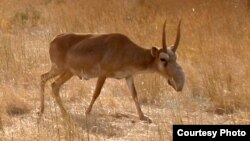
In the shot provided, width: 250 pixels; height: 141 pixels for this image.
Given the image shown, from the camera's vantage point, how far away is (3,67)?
1231 cm

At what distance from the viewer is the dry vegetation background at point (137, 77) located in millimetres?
9203

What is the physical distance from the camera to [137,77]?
11602mm

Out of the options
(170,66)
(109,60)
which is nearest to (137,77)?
(109,60)

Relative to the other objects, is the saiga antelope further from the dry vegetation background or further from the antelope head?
the dry vegetation background

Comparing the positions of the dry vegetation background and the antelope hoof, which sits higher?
the dry vegetation background

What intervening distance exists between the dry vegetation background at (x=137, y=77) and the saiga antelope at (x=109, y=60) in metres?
0.42

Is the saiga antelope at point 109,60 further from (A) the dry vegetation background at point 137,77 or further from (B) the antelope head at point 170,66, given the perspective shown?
(A) the dry vegetation background at point 137,77

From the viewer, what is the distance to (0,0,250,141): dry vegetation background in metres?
9.20

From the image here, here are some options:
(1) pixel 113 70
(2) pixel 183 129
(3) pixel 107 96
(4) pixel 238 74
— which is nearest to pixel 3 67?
(3) pixel 107 96

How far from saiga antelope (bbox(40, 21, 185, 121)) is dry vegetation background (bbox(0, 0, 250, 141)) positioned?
42cm

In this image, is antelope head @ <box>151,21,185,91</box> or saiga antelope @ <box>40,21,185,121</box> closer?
antelope head @ <box>151,21,185,91</box>

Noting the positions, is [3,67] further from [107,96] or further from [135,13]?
[135,13]

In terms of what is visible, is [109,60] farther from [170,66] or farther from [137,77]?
[137,77]

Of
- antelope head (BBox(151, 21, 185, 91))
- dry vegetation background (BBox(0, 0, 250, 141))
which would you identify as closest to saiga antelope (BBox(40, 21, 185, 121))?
antelope head (BBox(151, 21, 185, 91))
